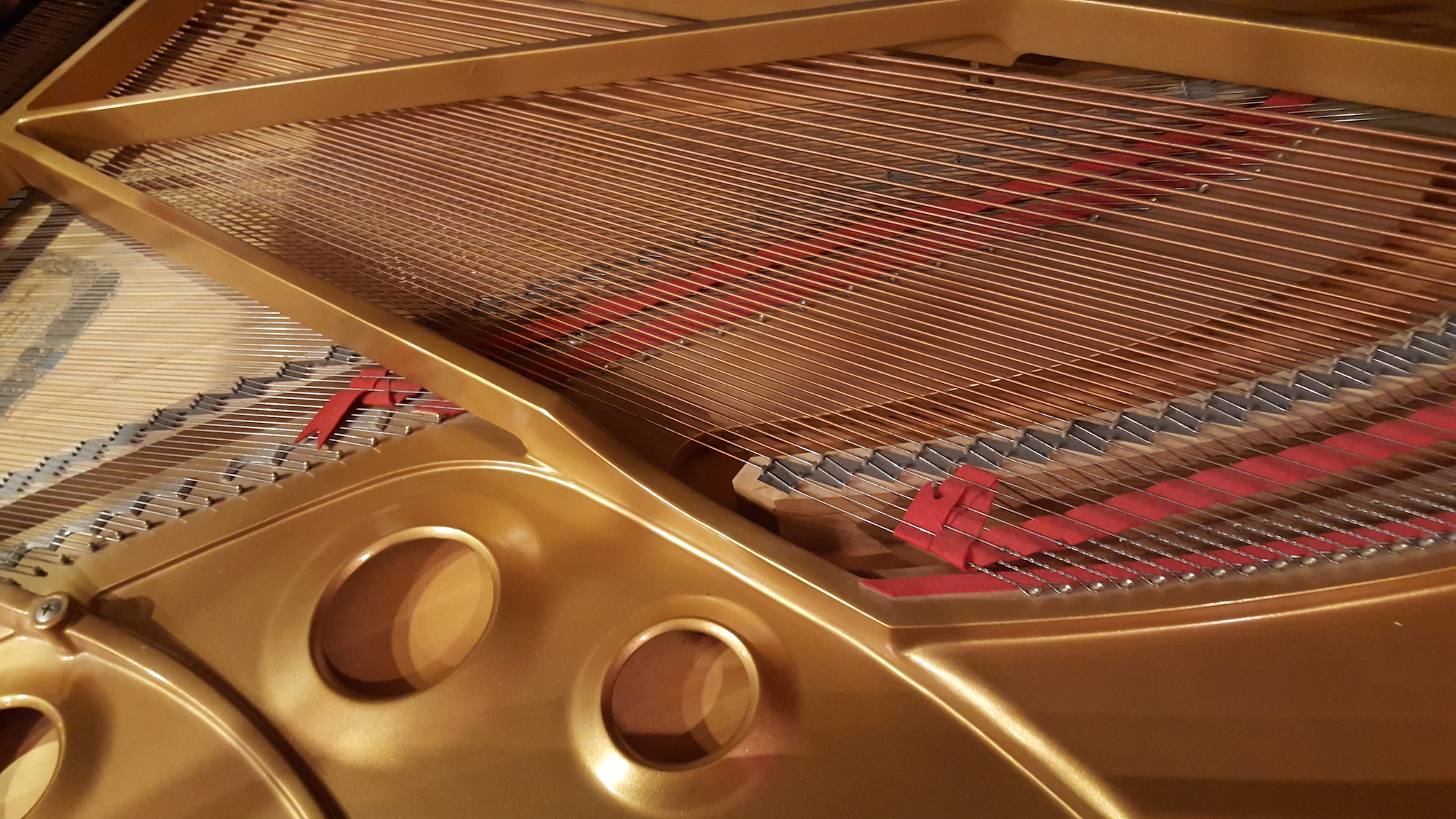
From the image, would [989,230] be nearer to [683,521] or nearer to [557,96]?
[683,521]

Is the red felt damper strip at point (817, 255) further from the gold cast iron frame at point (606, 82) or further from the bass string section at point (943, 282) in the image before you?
the gold cast iron frame at point (606, 82)

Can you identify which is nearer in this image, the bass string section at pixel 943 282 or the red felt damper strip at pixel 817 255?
the bass string section at pixel 943 282

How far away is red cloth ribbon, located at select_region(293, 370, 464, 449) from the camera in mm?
1843

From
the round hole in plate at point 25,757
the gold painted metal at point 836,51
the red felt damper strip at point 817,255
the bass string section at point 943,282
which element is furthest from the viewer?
the red felt damper strip at point 817,255

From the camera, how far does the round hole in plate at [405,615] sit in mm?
1538

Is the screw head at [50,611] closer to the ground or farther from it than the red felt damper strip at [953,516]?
closer to the ground

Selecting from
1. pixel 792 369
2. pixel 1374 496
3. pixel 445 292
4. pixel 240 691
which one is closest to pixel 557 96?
pixel 445 292

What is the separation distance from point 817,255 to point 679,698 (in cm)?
Answer: 91

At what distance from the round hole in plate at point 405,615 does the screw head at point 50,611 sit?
49cm

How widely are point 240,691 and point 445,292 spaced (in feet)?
2.96

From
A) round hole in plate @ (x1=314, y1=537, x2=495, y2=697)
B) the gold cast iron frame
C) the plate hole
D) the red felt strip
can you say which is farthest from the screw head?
the red felt strip

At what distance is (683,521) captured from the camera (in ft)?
4.86

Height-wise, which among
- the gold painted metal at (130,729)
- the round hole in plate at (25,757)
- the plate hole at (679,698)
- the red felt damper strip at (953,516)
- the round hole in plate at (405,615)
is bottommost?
the round hole in plate at (25,757)

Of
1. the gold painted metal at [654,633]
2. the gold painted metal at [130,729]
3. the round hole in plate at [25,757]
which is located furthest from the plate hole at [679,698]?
the round hole in plate at [25,757]
